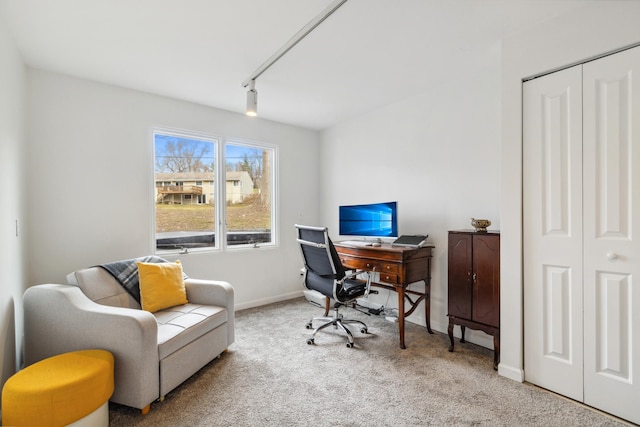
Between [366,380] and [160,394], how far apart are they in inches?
56.3

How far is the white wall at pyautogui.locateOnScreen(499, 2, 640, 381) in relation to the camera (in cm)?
198

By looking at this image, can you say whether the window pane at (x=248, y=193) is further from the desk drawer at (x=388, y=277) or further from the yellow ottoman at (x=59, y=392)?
the yellow ottoman at (x=59, y=392)

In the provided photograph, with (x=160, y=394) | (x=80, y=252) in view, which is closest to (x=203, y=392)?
(x=160, y=394)

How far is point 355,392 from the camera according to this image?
2.08 meters

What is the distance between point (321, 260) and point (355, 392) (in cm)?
112

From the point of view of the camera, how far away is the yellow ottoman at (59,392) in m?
1.44

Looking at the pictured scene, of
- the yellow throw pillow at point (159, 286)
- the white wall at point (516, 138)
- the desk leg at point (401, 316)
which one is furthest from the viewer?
the desk leg at point (401, 316)

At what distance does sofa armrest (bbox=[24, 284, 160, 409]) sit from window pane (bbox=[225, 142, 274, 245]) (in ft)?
6.48

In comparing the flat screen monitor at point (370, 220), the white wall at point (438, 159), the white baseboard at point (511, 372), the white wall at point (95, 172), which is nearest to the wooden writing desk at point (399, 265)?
the white wall at point (438, 159)

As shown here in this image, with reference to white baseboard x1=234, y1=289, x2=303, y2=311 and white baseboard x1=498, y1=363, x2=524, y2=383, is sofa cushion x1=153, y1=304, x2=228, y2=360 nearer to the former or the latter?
white baseboard x1=234, y1=289, x2=303, y2=311

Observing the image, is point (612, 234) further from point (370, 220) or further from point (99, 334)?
point (99, 334)

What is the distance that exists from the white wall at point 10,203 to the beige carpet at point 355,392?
0.87 m

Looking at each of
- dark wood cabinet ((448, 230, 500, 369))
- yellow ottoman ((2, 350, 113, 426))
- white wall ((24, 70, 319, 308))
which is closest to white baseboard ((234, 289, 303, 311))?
white wall ((24, 70, 319, 308))

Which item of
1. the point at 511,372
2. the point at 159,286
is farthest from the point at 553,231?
the point at 159,286
